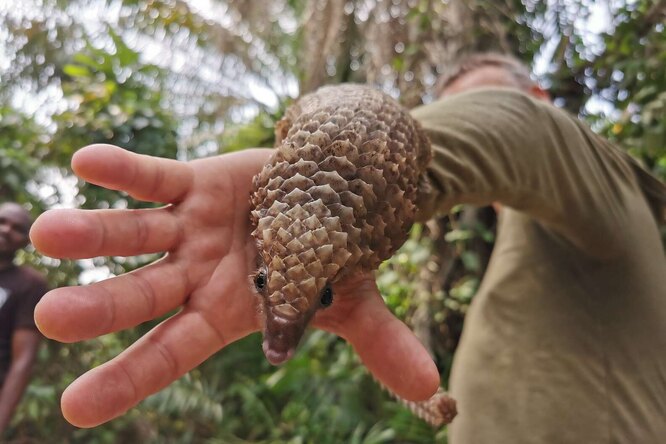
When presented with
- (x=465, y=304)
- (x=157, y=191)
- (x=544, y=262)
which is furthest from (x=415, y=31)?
(x=157, y=191)

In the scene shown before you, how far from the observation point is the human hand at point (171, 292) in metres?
0.64

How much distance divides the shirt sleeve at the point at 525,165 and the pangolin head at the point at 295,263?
0.87 feet

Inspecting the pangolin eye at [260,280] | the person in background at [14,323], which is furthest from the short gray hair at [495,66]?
the person in background at [14,323]

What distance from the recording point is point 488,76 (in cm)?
149

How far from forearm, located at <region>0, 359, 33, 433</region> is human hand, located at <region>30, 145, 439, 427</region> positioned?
1.41 metres

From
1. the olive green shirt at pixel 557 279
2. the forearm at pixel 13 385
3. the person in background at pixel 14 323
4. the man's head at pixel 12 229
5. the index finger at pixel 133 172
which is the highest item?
the index finger at pixel 133 172

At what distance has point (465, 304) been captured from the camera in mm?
2348

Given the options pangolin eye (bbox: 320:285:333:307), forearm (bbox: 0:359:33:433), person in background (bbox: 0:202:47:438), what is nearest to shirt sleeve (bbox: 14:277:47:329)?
person in background (bbox: 0:202:47:438)

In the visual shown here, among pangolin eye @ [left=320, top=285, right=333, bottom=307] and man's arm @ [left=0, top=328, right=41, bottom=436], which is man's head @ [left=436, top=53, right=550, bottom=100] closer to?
pangolin eye @ [left=320, top=285, right=333, bottom=307]

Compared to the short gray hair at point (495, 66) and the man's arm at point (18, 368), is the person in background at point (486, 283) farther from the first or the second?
the man's arm at point (18, 368)

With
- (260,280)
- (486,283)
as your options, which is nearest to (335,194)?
(260,280)

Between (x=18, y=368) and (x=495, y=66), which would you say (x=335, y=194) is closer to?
(x=495, y=66)

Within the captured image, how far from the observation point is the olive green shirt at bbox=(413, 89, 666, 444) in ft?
3.01

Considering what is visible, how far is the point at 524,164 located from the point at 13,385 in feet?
5.91
